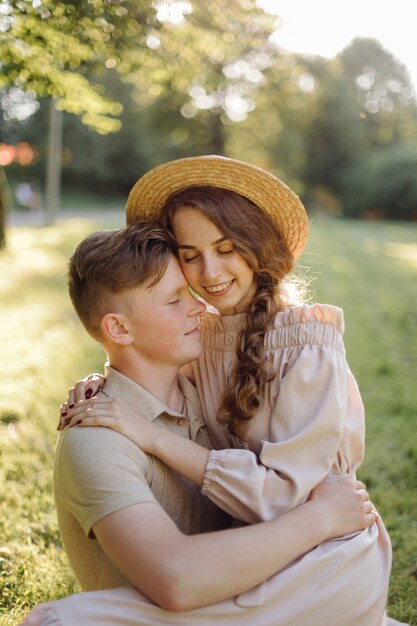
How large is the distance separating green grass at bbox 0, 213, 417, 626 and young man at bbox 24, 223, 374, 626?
3.88 ft

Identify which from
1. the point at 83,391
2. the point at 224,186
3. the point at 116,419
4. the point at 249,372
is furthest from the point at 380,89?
the point at 116,419

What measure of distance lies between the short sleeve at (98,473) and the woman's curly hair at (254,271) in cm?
46

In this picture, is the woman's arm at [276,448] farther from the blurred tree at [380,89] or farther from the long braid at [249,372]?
the blurred tree at [380,89]

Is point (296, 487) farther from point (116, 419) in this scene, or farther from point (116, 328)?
point (116, 328)

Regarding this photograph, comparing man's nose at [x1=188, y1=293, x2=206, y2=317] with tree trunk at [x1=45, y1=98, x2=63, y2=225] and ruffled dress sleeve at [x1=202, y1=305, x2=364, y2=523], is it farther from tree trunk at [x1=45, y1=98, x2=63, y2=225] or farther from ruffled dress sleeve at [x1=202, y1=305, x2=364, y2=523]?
tree trunk at [x1=45, y1=98, x2=63, y2=225]

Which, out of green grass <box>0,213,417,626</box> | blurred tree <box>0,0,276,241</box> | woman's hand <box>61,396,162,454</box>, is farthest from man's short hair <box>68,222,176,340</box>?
blurred tree <box>0,0,276,241</box>

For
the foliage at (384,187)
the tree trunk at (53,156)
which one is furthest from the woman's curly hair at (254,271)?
the foliage at (384,187)

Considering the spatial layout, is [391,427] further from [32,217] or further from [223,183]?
[32,217]

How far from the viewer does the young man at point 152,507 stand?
2.01m

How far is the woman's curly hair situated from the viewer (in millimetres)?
2588

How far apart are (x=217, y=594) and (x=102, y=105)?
5355 millimetres

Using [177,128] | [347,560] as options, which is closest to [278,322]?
[347,560]

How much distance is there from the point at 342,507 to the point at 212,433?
0.70 m

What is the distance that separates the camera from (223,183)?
2.92m
